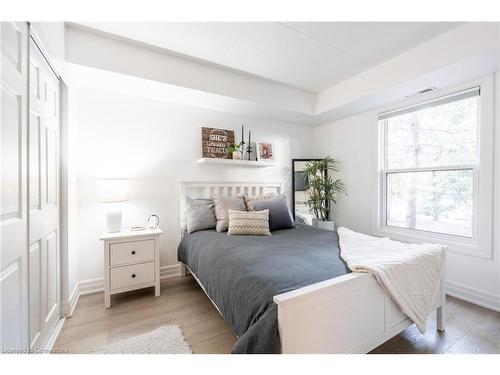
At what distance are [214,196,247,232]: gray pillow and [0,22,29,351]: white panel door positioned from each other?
1542 mm

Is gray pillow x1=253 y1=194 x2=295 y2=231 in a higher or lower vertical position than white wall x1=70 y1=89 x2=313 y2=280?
lower

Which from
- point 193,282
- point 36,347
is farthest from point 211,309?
point 36,347

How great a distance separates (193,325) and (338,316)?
1185 mm

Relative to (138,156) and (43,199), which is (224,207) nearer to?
(138,156)

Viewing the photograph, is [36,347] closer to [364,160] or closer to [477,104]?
[364,160]

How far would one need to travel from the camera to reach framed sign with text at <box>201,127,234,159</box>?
119 inches

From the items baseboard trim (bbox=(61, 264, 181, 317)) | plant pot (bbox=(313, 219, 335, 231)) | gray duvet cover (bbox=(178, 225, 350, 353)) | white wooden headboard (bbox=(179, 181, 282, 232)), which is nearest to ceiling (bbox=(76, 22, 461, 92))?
white wooden headboard (bbox=(179, 181, 282, 232))

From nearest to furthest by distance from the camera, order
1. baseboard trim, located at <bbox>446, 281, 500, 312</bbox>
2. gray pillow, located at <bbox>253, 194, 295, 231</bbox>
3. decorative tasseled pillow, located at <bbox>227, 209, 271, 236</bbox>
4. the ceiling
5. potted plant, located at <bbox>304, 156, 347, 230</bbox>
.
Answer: the ceiling
baseboard trim, located at <bbox>446, 281, 500, 312</bbox>
decorative tasseled pillow, located at <bbox>227, 209, 271, 236</bbox>
gray pillow, located at <bbox>253, 194, 295, 231</bbox>
potted plant, located at <bbox>304, 156, 347, 230</bbox>

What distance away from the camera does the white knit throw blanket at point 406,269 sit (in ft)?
4.41

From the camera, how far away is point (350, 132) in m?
3.43

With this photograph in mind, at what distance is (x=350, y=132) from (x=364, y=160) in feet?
1.66

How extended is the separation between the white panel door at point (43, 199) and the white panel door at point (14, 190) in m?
0.17

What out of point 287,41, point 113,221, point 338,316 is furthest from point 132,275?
point 287,41

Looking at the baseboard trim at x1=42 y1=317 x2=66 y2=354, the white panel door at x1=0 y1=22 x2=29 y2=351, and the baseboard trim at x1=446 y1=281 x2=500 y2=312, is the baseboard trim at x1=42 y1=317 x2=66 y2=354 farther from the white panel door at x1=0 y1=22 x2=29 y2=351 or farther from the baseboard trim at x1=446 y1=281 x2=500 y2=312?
the baseboard trim at x1=446 y1=281 x2=500 y2=312
